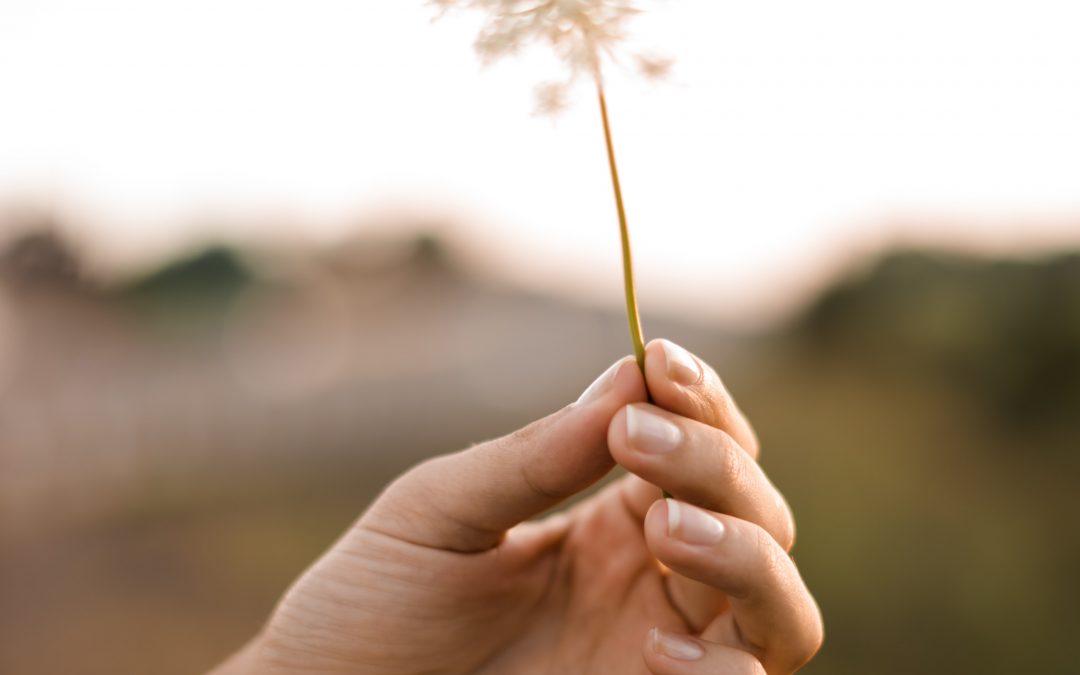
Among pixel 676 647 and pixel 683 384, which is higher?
pixel 683 384

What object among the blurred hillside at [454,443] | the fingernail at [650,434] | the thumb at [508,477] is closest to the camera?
the fingernail at [650,434]

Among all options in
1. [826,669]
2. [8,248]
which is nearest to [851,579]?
[826,669]

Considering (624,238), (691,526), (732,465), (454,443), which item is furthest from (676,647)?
(454,443)

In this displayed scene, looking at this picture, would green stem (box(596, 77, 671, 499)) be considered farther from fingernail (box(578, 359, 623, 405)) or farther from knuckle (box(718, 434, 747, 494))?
knuckle (box(718, 434, 747, 494))

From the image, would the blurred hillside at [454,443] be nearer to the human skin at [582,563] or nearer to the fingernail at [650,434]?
the human skin at [582,563]

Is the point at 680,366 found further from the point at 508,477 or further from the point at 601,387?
the point at 508,477

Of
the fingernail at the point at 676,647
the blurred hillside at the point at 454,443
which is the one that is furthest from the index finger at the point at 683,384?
the blurred hillside at the point at 454,443

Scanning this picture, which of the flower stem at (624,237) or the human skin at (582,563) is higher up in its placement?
the flower stem at (624,237)
